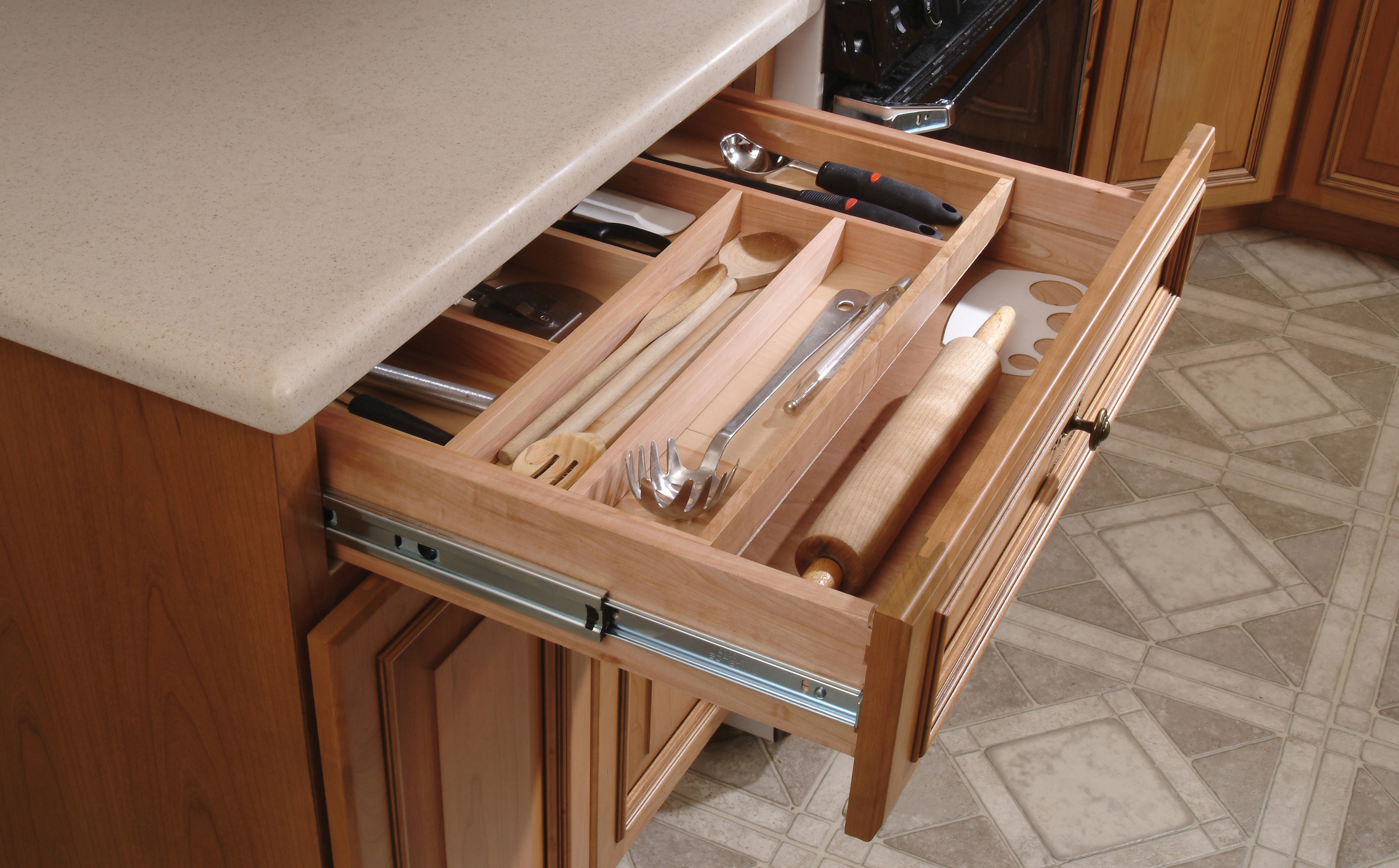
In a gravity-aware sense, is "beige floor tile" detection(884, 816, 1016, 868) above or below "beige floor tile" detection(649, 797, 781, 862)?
above

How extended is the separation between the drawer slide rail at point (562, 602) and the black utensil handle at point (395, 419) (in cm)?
9

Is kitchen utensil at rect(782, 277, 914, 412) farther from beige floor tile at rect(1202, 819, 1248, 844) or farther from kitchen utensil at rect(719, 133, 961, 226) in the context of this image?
beige floor tile at rect(1202, 819, 1248, 844)

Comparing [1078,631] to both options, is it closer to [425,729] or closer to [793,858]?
[793,858]

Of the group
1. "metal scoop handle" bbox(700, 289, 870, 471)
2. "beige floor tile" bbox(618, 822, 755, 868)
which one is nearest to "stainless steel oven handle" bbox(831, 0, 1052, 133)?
"metal scoop handle" bbox(700, 289, 870, 471)

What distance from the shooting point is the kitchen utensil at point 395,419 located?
2.85 ft

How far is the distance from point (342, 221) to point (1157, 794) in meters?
1.36

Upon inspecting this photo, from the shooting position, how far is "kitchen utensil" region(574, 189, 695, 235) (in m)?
1.15

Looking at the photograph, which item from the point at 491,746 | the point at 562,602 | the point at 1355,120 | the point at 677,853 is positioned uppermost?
the point at 562,602

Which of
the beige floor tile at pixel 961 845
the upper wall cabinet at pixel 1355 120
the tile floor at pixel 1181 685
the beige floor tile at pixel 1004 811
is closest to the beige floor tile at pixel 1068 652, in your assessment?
the tile floor at pixel 1181 685

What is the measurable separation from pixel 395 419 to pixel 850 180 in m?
0.53

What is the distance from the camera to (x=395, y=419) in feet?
2.87

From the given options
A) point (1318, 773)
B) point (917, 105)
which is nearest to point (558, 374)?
point (917, 105)

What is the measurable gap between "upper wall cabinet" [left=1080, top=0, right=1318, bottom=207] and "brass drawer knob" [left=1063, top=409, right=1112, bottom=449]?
1638 millimetres

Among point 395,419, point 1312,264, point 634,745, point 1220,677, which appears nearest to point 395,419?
point 395,419
